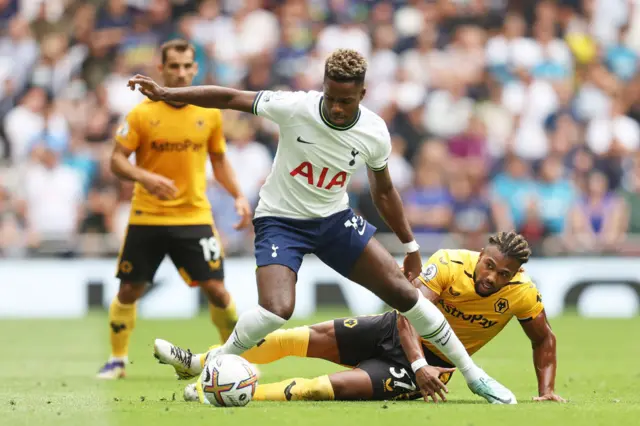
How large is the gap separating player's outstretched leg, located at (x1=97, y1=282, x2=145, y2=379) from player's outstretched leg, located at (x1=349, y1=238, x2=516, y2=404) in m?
3.12

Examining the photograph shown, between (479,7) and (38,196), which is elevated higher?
(479,7)

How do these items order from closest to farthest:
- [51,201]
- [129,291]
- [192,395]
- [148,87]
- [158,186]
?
1. [148,87]
2. [192,395]
3. [158,186]
4. [129,291]
5. [51,201]

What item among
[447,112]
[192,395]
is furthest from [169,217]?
[447,112]

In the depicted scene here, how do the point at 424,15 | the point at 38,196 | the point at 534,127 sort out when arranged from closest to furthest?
the point at 38,196 → the point at 534,127 → the point at 424,15

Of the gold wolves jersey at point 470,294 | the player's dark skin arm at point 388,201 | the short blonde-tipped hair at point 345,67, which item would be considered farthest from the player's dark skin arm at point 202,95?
the gold wolves jersey at point 470,294

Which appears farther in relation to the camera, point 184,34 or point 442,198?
point 184,34

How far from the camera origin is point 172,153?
1028 centimetres

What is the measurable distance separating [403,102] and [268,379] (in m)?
10.1

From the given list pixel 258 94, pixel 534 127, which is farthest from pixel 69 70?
pixel 258 94

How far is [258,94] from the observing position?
7.71 metres

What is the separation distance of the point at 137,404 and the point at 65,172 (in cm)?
1019

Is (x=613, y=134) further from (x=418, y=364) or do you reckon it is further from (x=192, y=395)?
(x=192, y=395)

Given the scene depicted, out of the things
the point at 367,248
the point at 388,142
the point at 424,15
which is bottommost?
the point at 367,248

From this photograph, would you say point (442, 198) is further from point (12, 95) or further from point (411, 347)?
point (411, 347)
